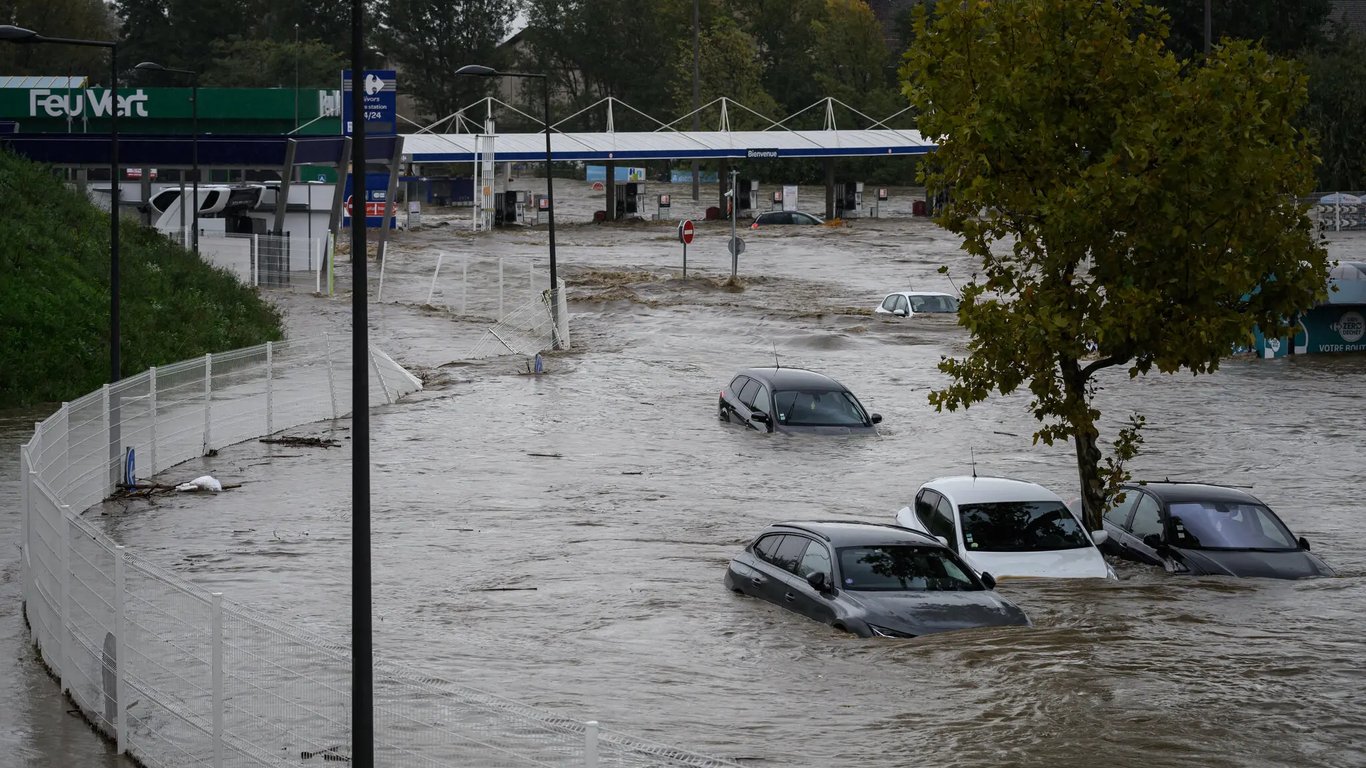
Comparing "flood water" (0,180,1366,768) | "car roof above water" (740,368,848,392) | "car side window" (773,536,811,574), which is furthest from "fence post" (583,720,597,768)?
"car roof above water" (740,368,848,392)

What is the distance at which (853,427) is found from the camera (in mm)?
29062

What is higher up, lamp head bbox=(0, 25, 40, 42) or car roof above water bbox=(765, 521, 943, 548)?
lamp head bbox=(0, 25, 40, 42)

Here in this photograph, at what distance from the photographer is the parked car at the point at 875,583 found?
47.6 feet

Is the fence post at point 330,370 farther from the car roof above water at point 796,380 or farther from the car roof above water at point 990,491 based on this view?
the car roof above water at point 990,491

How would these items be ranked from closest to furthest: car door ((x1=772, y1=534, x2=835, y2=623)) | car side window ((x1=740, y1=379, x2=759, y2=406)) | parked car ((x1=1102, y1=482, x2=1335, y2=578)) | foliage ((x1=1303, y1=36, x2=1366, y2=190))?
car door ((x1=772, y1=534, x2=835, y2=623)), parked car ((x1=1102, y1=482, x2=1335, y2=578)), car side window ((x1=740, y1=379, x2=759, y2=406)), foliage ((x1=1303, y1=36, x2=1366, y2=190))

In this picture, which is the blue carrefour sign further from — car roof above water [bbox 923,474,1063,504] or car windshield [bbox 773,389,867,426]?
car roof above water [bbox 923,474,1063,504]

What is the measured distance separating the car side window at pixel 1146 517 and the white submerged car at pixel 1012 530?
0.68 metres

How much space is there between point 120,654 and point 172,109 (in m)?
57.0

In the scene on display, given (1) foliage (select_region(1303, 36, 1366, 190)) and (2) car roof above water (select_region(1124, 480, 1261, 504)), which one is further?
(1) foliage (select_region(1303, 36, 1366, 190))

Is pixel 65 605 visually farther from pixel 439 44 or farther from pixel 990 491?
pixel 439 44

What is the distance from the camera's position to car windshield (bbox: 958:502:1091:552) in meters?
17.7

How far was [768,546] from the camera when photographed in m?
16.7

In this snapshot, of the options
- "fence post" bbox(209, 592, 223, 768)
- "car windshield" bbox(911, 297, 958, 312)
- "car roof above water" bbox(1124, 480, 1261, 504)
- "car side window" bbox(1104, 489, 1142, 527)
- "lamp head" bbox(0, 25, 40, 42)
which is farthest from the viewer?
"car windshield" bbox(911, 297, 958, 312)

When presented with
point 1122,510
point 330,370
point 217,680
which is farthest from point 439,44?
point 217,680
